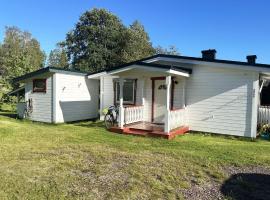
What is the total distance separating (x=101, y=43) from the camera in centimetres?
3928

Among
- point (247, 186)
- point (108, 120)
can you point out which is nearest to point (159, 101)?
point (108, 120)

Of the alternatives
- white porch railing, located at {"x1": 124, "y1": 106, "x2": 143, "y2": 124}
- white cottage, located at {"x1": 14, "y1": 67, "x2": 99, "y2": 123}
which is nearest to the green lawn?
white porch railing, located at {"x1": 124, "y1": 106, "x2": 143, "y2": 124}

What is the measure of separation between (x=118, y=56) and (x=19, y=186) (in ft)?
110

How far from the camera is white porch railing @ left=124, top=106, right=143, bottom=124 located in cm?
1214

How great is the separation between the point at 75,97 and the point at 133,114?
4132 millimetres

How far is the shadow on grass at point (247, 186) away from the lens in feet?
17.4

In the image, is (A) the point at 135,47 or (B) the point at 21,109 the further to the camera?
(A) the point at 135,47

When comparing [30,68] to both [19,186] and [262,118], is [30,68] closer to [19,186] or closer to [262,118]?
[262,118]

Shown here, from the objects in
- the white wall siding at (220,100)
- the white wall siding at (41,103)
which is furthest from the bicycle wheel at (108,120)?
the white wall siding at (220,100)

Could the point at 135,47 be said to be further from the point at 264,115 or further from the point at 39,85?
the point at 264,115

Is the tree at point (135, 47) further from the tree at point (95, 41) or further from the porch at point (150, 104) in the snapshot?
the porch at point (150, 104)

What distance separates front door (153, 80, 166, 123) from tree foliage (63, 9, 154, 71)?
78.5 feet

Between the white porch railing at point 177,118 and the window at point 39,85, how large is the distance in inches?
274

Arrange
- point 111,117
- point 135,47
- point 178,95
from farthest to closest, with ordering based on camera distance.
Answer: point 135,47, point 111,117, point 178,95
